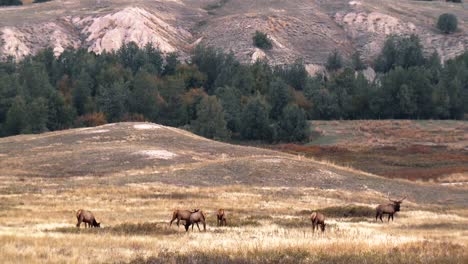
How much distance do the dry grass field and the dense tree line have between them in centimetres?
4078

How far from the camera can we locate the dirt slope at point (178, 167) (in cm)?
5953

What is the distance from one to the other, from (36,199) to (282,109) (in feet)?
310

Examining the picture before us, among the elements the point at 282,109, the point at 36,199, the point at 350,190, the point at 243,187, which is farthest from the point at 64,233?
the point at 282,109

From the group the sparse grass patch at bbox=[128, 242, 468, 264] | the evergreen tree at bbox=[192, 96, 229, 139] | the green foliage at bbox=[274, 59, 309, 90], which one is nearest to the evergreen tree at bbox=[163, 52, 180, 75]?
the green foliage at bbox=[274, 59, 309, 90]

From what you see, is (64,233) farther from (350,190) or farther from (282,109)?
(282,109)

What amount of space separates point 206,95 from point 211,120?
61.8 ft

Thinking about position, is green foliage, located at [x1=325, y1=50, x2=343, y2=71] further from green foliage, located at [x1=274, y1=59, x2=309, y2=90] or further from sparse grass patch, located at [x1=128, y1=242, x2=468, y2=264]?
sparse grass patch, located at [x1=128, y1=242, x2=468, y2=264]


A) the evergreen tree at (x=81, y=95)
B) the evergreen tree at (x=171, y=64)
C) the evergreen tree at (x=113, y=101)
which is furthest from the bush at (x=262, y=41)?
the evergreen tree at (x=81, y=95)

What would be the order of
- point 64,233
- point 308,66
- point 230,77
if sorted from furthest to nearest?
point 308,66 < point 230,77 < point 64,233

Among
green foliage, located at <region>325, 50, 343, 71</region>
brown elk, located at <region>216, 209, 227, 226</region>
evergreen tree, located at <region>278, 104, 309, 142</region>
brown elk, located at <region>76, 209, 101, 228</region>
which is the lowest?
evergreen tree, located at <region>278, 104, 309, 142</region>

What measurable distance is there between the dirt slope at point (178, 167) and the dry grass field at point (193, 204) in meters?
0.13

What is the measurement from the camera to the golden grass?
22156 mm

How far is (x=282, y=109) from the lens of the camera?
136 m

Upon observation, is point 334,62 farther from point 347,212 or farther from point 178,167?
point 347,212
